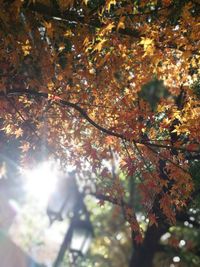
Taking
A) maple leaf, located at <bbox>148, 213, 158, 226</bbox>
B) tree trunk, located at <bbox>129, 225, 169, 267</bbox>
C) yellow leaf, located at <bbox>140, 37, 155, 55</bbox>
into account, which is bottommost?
maple leaf, located at <bbox>148, 213, 158, 226</bbox>

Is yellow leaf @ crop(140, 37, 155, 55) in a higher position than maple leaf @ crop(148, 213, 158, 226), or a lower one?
higher

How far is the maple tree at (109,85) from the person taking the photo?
261 inches

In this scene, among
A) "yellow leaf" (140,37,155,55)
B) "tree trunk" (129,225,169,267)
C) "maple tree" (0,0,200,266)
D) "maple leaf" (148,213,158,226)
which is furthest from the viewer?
"tree trunk" (129,225,169,267)

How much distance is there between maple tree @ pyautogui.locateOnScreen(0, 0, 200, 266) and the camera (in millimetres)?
6637

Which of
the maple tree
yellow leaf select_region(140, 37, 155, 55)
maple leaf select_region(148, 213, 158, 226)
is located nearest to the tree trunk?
the maple tree

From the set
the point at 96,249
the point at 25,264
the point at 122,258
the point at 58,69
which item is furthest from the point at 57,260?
the point at 96,249

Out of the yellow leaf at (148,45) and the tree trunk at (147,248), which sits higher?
the tree trunk at (147,248)

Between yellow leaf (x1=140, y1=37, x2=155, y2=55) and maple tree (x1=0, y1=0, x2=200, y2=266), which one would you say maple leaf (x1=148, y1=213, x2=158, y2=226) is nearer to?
maple tree (x1=0, y1=0, x2=200, y2=266)

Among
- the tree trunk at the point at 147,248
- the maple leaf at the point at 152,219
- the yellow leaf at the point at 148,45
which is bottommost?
the maple leaf at the point at 152,219

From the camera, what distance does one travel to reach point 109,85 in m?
8.55

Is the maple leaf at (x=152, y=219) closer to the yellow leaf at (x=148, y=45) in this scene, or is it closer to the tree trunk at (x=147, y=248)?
the yellow leaf at (x=148, y=45)

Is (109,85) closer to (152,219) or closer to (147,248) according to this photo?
(152,219)

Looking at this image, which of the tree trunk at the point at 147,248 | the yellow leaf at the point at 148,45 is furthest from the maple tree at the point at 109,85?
the tree trunk at the point at 147,248

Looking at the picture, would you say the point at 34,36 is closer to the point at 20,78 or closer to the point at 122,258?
the point at 20,78
